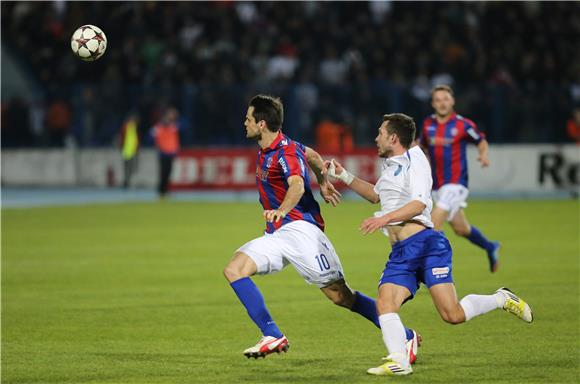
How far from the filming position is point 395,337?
7754mm

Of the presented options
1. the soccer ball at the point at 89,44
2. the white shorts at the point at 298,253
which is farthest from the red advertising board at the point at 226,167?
the white shorts at the point at 298,253

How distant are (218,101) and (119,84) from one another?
313 cm

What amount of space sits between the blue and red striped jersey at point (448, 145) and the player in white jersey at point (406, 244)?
6.09 metres

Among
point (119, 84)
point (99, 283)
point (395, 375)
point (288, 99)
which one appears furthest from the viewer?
point (119, 84)

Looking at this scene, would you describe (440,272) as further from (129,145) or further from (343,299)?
(129,145)

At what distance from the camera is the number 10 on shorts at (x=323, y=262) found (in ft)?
27.3

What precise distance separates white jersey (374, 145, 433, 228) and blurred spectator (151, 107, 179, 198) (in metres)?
19.6

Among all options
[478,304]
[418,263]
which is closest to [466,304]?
[478,304]

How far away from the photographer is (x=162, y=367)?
8.24 meters

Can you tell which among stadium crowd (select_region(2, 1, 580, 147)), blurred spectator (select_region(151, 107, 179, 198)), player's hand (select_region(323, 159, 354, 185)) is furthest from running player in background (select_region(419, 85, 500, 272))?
blurred spectator (select_region(151, 107, 179, 198))

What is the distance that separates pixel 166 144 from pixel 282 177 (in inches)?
757

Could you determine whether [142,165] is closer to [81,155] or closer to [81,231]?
[81,155]

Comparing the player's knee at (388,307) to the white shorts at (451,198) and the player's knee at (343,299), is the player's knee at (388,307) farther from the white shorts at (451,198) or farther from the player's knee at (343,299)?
the white shorts at (451,198)

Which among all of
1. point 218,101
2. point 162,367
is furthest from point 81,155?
point 162,367
